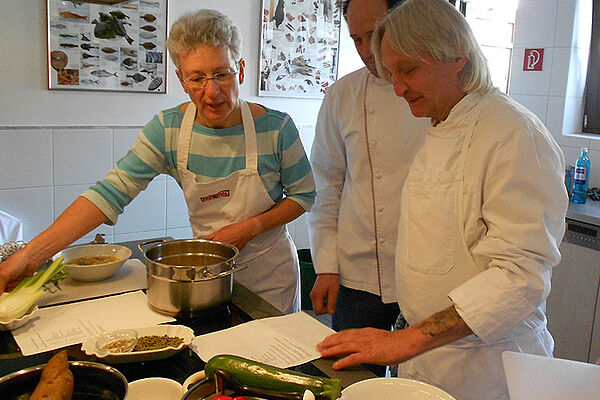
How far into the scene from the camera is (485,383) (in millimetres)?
1264

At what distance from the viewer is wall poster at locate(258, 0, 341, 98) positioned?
3.45 metres

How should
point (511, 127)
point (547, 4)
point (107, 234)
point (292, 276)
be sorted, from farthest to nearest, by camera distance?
point (547, 4)
point (107, 234)
point (292, 276)
point (511, 127)

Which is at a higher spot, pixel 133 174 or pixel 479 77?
pixel 479 77

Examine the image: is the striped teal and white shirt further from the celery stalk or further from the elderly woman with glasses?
the celery stalk

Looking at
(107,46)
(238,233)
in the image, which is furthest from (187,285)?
(107,46)

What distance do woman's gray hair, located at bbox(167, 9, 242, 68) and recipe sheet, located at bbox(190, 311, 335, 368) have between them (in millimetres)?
738

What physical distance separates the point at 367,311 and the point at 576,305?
1.56m

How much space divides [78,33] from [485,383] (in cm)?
247

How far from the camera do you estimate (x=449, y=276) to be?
125cm

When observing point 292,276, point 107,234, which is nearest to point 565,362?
point 292,276

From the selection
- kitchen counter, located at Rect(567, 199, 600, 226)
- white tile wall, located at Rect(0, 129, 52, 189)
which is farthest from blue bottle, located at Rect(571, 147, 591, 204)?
white tile wall, located at Rect(0, 129, 52, 189)

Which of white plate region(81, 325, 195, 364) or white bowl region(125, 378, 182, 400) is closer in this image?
white bowl region(125, 378, 182, 400)

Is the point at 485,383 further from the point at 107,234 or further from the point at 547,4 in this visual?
the point at 547,4

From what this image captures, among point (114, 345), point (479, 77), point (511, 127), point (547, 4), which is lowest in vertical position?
point (114, 345)
